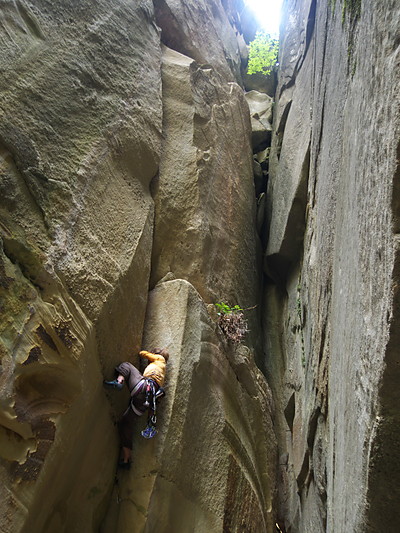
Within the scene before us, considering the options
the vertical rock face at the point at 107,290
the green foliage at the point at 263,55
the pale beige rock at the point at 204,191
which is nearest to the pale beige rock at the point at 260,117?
the green foliage at the point at 263,55

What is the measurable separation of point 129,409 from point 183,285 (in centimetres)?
154

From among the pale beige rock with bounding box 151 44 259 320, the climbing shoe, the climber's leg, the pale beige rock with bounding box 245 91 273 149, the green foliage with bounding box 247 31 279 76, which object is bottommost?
the climber's leg

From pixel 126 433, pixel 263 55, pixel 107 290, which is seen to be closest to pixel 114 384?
pixel 126 433

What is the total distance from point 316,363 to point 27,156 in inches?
147

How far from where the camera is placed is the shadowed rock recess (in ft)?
9.20

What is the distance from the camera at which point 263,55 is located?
1158cm

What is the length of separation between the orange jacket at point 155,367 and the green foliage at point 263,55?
925cm

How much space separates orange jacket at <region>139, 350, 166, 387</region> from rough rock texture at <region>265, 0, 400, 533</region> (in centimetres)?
166

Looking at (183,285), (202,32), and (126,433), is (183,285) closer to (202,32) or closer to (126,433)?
(126,433)

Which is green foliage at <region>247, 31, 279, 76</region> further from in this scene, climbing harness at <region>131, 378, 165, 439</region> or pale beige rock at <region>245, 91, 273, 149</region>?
climbing harness at <region>131, 378, 165, 439</region>

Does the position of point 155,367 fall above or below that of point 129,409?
above

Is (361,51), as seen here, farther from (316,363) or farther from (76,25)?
(76,25)

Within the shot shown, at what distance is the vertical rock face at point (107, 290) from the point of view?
11.8 ft

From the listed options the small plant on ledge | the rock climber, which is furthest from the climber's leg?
the small plant on ledge
